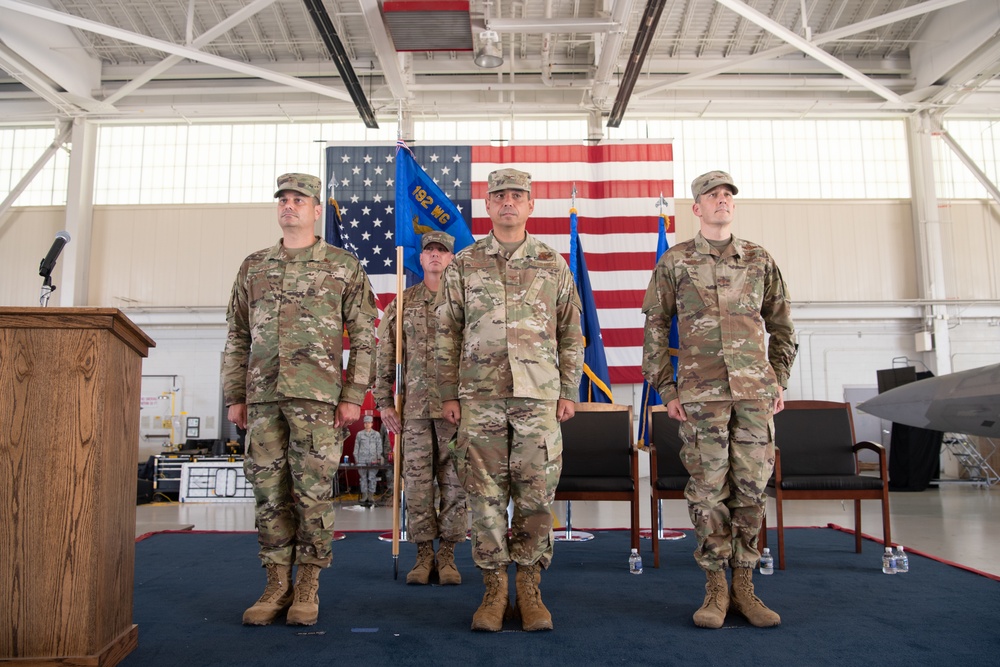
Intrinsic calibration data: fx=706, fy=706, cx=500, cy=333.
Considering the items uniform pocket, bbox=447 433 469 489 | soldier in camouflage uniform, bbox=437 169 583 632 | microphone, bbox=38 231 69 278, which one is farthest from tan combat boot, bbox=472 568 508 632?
microphone, bbox=38 231 69 278

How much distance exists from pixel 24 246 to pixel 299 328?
11887 mm

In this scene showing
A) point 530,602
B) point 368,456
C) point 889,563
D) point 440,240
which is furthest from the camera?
point 368,456

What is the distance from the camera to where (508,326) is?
8.38 ft

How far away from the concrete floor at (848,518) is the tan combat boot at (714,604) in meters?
1.64

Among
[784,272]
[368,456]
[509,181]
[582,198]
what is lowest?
[368,456]

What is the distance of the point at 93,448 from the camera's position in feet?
6.13

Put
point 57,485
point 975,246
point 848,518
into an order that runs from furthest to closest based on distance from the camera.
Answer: point 975,246
point 848,518
point 57,485

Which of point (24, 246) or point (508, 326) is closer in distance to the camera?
point (508, 326)

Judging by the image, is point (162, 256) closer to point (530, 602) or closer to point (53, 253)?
point (53, 253)

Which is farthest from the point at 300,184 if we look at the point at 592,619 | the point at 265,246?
the point at 265,246

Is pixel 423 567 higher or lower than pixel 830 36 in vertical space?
lower

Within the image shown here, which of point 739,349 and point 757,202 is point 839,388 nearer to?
point 757,202

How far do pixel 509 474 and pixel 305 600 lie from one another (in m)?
0.88

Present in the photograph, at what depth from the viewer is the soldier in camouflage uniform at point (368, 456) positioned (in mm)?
8937
